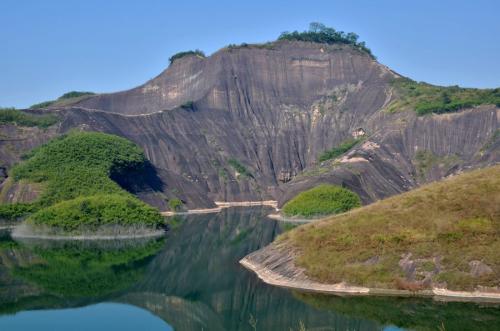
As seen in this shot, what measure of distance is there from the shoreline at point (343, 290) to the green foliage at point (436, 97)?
299 ft

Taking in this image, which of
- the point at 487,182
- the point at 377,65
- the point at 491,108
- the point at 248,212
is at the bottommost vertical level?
the point at 248,212

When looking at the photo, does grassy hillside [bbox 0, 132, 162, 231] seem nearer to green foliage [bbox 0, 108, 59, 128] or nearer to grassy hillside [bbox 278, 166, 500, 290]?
green foliage [bbox 0, 108, 59, 128]

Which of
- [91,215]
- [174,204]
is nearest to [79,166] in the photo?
[174,204]

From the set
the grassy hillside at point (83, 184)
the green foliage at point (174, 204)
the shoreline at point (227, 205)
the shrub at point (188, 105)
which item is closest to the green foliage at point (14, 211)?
the grassy hillside at point (83, 184)

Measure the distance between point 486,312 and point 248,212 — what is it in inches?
3142

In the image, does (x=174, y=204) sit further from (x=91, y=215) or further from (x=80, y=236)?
(x=80, y=236)

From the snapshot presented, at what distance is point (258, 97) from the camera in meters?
167

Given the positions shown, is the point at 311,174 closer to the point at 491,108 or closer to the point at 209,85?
the point at 491,108

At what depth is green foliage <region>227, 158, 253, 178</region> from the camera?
14389 centimetres

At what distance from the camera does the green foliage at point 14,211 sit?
88938mm

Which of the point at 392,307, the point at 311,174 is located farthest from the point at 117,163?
the point at 392,307

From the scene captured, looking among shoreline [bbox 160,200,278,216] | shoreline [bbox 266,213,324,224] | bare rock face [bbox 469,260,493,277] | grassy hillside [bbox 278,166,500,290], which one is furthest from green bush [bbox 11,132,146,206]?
bare rock face [bbox 469,260,493,277]

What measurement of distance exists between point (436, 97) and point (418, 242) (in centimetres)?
10255

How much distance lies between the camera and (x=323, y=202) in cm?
9581
